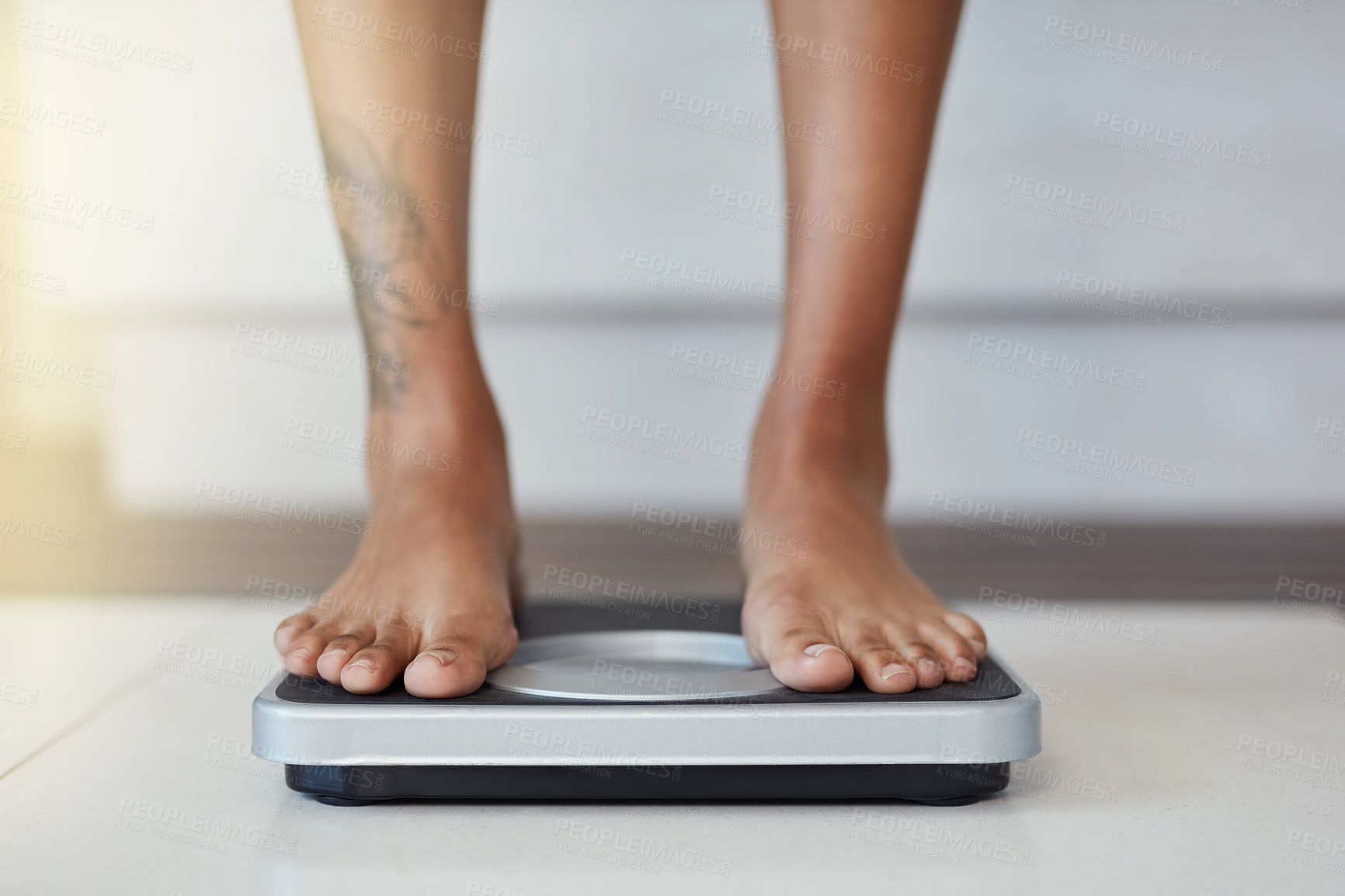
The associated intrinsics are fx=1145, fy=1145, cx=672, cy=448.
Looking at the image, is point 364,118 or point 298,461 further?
point 298,461

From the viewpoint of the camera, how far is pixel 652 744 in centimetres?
64

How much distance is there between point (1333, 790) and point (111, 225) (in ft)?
7.89

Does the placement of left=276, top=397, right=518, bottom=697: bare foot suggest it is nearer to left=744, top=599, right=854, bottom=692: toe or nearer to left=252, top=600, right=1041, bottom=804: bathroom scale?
left=252, top=600, right=1041, bottom=804: bathroom scale

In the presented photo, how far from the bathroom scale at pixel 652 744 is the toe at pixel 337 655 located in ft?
0.10

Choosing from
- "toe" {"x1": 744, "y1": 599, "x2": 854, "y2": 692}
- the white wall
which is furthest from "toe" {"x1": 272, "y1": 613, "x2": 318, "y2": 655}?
the white wall

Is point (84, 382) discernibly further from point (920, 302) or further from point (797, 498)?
point (797, 498)

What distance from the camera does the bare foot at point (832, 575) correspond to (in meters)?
0.71

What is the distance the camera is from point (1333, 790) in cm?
70

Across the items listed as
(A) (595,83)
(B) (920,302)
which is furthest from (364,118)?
(B) (920,302)

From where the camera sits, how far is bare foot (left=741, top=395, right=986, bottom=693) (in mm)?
712

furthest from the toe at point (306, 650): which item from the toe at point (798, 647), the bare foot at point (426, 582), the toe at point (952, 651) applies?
the toe at point (952, 651)

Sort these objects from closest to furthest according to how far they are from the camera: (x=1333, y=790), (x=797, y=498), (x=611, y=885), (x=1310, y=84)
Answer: (x=611, y=885)
(x=1333, y=790)
(x=797, y=498)
(x=1310, y=84)

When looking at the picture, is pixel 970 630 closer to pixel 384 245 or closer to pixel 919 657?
pixel 919 657

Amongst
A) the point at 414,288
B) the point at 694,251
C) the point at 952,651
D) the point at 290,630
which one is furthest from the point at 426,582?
the point at 694,251
